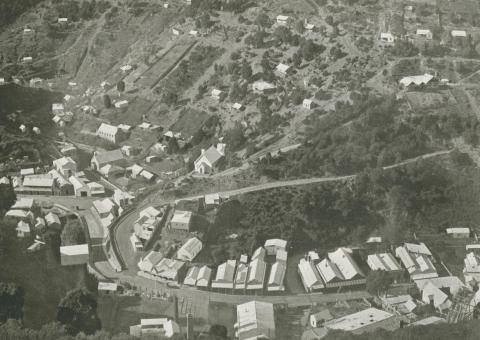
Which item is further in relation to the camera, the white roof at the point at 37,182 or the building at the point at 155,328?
the white roof at the point at 37,182

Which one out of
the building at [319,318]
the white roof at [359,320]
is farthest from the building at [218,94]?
the white roof at [359,320]

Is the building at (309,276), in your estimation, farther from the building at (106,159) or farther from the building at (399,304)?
the building at (106,159)

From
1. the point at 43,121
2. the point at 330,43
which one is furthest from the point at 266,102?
the point at 43,121

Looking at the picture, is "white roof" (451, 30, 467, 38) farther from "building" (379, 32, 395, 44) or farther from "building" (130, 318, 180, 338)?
"building" (130, 318, 180, 338)

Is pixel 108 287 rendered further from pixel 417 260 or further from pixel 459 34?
pixel 459 34

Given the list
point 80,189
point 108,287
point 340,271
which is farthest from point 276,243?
point 80,189

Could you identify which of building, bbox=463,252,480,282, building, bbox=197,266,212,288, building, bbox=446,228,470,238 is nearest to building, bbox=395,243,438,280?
building, bbox=463,252,480,282
